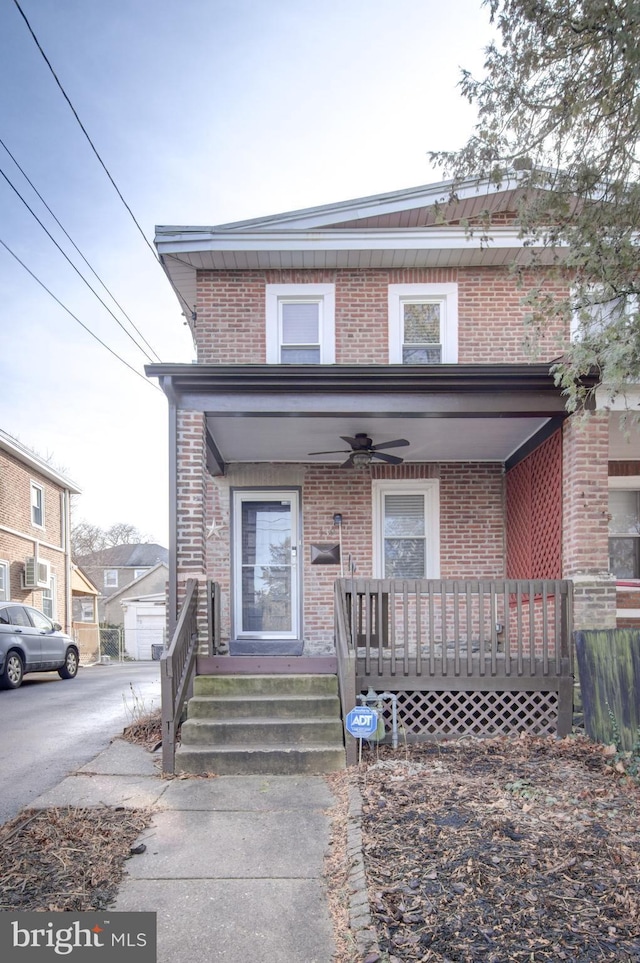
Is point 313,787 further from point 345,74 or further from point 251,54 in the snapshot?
point 251,54

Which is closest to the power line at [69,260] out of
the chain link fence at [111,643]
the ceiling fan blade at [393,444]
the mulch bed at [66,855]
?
the ceiling fan blade at [393,444]

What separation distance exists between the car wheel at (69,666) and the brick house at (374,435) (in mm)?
7102

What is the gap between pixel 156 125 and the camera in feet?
34.5

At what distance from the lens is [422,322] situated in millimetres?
8445

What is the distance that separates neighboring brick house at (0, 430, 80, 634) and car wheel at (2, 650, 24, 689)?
519 cm

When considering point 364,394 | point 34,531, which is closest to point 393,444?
point 364,394

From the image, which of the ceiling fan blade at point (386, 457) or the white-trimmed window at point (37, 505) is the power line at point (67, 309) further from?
the white-trimmed window at point (37, 505)

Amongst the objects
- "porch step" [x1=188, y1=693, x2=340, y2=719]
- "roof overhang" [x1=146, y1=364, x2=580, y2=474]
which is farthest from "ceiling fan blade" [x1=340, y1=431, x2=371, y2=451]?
"porch step" [x1=188, y1=693, x2=340, y2=719]

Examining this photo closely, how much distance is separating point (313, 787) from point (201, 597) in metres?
2.19

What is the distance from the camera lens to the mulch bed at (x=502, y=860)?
2637 millimetres

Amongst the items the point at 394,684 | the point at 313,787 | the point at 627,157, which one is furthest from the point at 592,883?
the point at 627,157

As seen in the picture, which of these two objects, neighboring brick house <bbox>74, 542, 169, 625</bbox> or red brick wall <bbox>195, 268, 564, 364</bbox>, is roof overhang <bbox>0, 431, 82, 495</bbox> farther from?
neighboring brick house <bbox>74, 542, 169, 625</bbox>

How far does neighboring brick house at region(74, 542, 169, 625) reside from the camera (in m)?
43.8

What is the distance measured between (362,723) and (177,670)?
5.46ft
